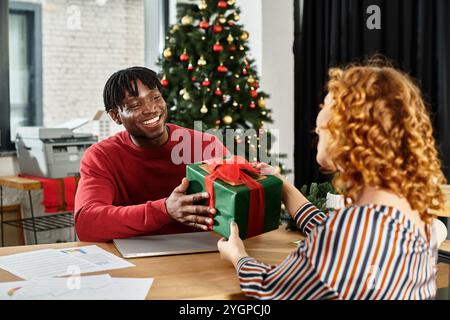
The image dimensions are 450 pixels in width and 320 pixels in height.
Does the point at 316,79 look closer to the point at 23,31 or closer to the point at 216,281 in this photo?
the point at 23,31

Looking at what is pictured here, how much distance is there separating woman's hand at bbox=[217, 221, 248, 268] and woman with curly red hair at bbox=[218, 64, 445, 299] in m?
0.16

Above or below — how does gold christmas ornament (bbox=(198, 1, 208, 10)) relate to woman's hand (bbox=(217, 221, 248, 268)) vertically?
above

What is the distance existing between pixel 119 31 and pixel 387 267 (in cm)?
436

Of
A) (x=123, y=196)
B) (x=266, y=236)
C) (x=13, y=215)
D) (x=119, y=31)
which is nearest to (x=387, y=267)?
(x=266, y=236)

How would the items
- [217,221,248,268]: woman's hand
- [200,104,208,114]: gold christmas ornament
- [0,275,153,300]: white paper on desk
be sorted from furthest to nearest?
[200,104,208,114]: gold christmas ornament < [217,221,248,268]: woman's hand < [0,275,153,300]: white paper on desk

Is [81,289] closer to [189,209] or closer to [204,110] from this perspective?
[189,209]

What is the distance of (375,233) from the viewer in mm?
981

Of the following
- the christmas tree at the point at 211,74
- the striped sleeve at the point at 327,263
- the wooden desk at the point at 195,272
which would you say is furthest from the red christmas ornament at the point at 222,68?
the striped sleeve at the point at 327,263

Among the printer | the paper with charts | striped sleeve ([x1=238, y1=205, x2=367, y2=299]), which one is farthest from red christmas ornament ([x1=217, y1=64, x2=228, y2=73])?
striped sleeve ([x1=238, y1=205, x2=367, y2=299])

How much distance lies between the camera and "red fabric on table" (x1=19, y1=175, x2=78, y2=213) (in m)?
3.76

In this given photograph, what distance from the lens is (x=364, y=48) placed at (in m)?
4.10

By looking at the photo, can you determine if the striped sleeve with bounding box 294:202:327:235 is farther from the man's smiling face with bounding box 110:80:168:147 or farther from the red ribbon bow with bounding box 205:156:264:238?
the man's smiling face with bounding box 110:80:168:147

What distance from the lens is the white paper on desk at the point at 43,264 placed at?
4.43 feet

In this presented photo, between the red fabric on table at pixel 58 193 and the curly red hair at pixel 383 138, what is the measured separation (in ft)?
9.88
